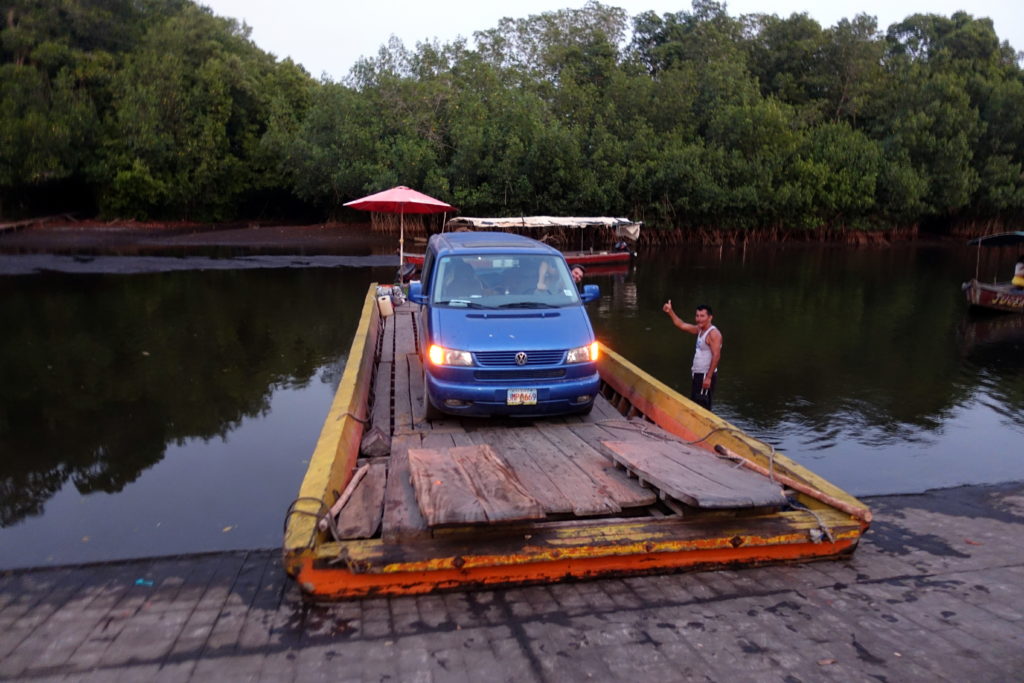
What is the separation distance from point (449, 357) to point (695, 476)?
276 cm

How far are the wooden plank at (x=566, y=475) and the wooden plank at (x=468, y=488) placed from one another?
0.43m

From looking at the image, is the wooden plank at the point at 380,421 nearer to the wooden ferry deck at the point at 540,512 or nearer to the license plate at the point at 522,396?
the wooden ferry deck at the point at 540,512

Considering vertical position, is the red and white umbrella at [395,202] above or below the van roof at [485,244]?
above

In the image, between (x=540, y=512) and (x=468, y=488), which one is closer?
Result: (x=540, y=512)

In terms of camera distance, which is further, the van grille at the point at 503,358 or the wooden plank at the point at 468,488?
the van grille at the point at 503,358

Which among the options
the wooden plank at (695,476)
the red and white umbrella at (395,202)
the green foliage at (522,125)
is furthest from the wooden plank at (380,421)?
the green foliage at (522,125)

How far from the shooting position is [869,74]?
5622 cm

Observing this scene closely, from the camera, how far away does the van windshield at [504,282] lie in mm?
8070

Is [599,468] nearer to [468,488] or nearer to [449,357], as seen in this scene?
[468,488]

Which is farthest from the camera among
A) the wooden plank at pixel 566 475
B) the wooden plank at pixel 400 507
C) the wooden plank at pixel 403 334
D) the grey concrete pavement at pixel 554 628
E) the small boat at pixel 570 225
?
the small boat at pixel 570 225

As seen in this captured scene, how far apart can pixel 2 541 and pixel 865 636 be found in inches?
288

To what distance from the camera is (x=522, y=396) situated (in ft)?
23.6

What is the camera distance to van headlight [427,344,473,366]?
7164 mm

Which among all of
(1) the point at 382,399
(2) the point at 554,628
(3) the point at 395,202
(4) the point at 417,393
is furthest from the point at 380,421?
(3) the point at 395,202
